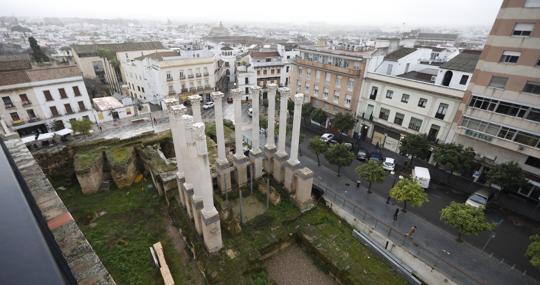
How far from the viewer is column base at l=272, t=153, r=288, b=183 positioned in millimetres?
23406

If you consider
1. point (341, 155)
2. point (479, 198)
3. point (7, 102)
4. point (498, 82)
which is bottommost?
point (479, 198)

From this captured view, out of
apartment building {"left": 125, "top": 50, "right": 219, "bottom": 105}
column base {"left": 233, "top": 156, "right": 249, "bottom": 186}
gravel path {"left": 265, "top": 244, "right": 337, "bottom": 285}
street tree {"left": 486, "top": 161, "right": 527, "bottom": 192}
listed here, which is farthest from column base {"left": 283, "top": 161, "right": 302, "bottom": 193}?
apartment building {"left": 125, "top": 50, "right": 219, "bottom": 105}

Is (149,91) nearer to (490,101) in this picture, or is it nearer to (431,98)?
(431,98)

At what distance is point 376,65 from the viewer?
35656mm

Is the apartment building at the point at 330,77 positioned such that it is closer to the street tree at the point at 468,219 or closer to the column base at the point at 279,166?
the column base at the point at 279,166

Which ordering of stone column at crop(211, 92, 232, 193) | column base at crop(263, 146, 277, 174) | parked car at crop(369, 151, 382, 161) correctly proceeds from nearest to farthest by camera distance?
stone column at crop(211, 92, 232, 193) < column base at crop(263, 146, 277, 174) < parked car at crop(369, 151, 382, 161)

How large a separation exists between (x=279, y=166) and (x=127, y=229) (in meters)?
13.9

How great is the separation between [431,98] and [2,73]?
54.1 metres

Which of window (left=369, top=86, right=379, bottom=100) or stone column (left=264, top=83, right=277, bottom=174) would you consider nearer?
stone column (left=264, top=83, right=277, bottom=174)

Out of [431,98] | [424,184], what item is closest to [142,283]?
[424,184]

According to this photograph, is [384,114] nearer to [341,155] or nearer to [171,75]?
[341,155]

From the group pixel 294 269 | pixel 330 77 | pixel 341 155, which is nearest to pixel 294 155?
pixel 341 155

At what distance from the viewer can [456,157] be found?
25.5 meters

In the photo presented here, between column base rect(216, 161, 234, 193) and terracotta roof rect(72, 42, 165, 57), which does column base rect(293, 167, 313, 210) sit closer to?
column base rect(216, 161, 234, 193)
